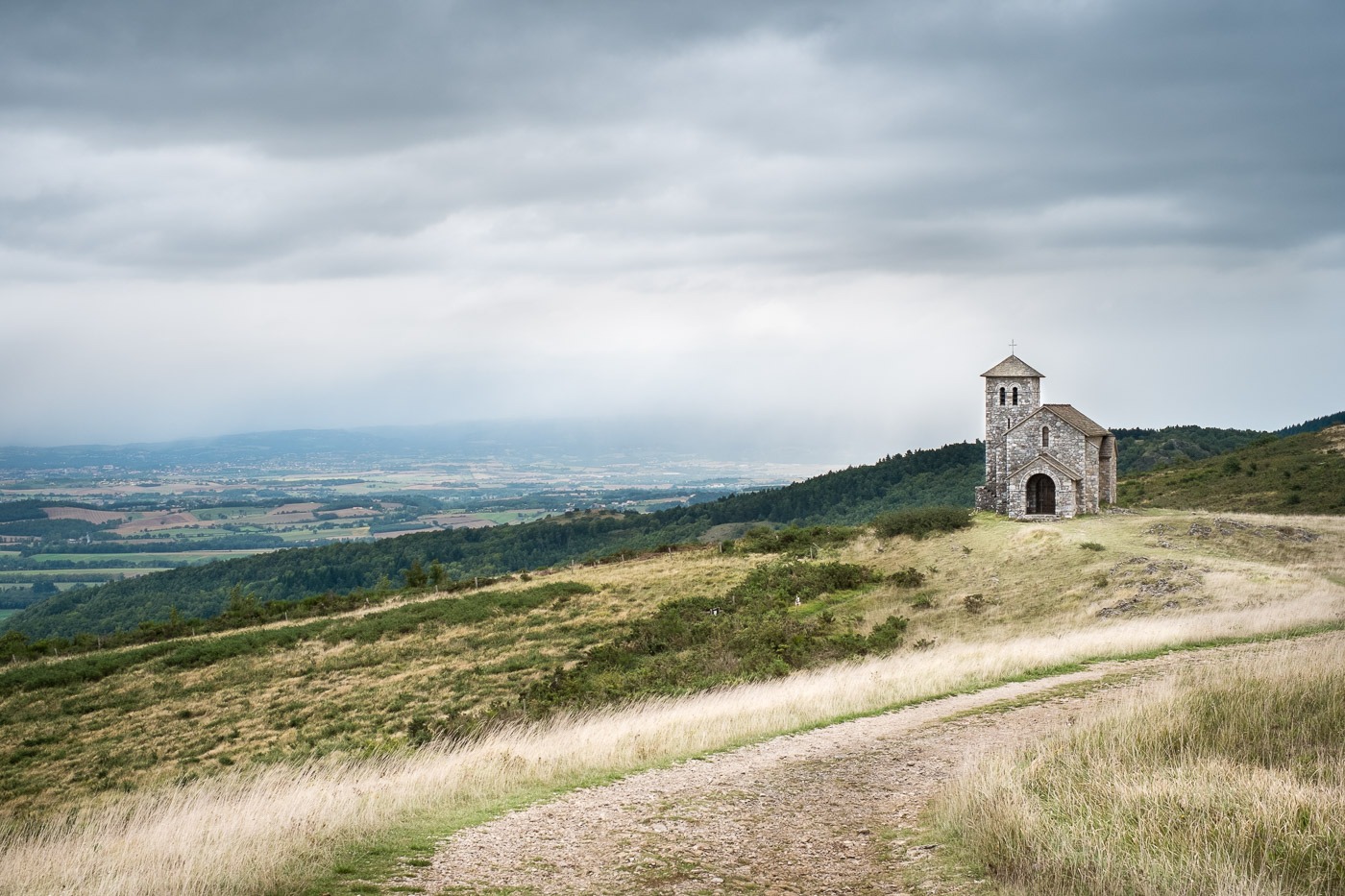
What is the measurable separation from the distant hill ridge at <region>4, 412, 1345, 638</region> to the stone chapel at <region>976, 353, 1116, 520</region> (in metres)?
34.6

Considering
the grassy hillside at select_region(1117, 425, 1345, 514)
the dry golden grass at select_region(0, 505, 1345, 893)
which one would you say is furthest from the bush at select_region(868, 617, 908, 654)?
Result: the grassy hillside at select_region(1117, 425, 1345, 514)

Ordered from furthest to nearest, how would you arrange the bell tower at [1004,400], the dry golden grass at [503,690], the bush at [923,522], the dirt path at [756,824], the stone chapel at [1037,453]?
the bell tower at [1004,400] < the bush at [923,522] < the stone chapel at [1037,453] < the dry golden grass at [503,690] < the dirt path at [756,824]

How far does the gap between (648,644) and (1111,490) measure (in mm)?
26117

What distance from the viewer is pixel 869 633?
25.8 m

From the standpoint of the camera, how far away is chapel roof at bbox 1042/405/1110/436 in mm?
40781

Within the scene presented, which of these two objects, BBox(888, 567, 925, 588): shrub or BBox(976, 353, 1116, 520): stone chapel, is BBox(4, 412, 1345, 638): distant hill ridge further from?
BBox(888, 567, 925, 588): shrub

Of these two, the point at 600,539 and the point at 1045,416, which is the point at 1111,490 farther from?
the point at 600,539

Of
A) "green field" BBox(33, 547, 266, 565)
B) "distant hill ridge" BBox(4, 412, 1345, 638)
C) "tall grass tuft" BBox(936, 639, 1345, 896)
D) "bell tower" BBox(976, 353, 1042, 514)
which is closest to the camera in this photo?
"tall grass tuft" BBox(936, 639, 1345, 896)

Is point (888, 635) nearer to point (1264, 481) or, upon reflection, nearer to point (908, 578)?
point (908, 578)

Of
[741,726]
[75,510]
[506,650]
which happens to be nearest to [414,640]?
[506,650]

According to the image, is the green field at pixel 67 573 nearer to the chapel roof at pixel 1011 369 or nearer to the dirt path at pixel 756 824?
the chapel roof at pixel 1011 369

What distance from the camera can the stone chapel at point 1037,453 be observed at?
133ft

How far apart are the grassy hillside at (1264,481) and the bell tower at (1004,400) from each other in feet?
23.7

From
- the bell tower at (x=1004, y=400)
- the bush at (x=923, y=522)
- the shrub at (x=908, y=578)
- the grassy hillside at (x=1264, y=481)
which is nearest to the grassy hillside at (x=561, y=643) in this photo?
the shrub at (x=908, y=578)
